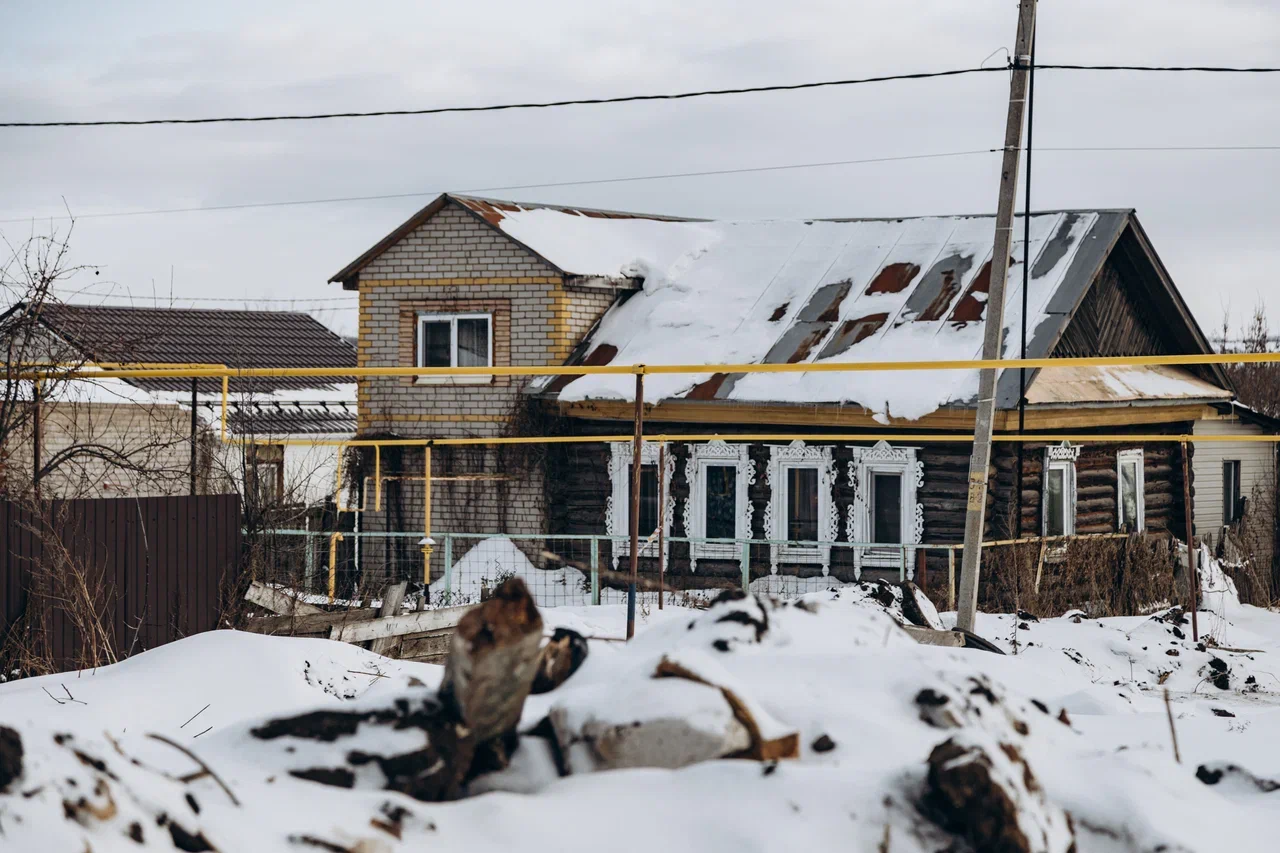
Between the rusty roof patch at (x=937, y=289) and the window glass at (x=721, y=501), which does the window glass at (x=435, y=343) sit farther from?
the rusty roof patch at (x=937, y=289)

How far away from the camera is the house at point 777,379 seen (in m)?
15.2

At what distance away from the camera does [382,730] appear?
173 inches

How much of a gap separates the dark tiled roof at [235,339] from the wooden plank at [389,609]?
51.0ft

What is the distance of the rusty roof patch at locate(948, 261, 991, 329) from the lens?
15.6 m

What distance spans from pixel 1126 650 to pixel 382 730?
25.2 feet

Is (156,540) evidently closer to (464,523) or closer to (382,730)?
(382,730)

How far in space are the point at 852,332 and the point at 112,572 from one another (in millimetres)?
9466

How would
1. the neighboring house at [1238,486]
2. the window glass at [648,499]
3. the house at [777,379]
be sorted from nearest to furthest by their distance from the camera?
→ the house at [777,379]
the window glass at [648,499]
the neighboring house at [1238,486]

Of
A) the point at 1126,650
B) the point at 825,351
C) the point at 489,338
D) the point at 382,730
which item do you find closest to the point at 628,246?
the point at 489,338

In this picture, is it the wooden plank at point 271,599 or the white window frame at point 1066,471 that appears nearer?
the wooden plank at point 271,599

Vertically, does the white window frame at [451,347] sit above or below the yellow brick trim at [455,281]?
below

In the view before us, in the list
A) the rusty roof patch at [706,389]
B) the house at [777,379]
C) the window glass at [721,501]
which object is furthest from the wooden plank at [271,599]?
the window glass at [721,501]

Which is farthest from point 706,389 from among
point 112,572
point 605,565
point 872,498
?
point 112,572

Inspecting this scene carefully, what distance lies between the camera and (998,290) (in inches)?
399
